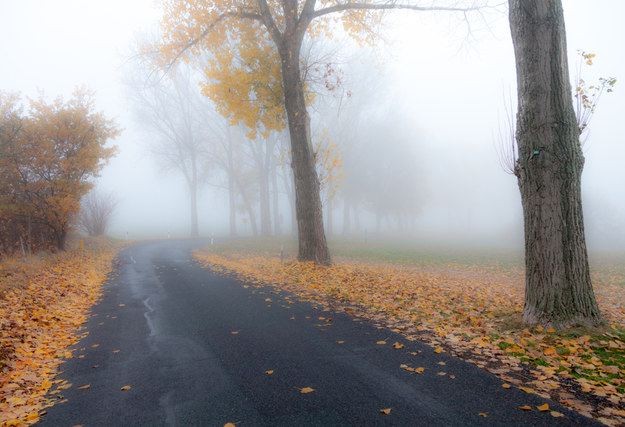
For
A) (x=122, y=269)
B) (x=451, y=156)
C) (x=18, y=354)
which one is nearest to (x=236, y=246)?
(x=122, y=269)

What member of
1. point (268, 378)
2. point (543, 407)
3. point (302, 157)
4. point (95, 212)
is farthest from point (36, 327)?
point (95, 212)

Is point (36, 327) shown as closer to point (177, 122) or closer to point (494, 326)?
point (494, 326)

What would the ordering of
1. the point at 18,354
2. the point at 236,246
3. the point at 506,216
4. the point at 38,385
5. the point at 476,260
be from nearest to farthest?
the point at 38,385
the point at 18,354
the point at 476,260
the point at 236,246
the point at 506,216

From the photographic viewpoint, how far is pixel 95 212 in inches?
1019

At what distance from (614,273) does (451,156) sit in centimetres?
4046

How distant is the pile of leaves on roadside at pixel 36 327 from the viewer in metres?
3.82

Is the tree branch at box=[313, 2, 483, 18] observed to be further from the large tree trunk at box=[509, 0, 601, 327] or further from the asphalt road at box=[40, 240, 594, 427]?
the asphalt road at box=[40, 240, 594, 427]

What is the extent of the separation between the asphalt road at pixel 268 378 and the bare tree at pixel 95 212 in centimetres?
2181

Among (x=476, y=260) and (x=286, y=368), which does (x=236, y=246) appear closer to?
(x=476, y=260)

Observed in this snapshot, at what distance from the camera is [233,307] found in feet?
24.6

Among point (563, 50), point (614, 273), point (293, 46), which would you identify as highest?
point (293, 46)

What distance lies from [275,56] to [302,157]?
13.4ft

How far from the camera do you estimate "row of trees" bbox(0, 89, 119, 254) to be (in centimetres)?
1412

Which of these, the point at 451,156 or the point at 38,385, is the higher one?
the point at 451,156
